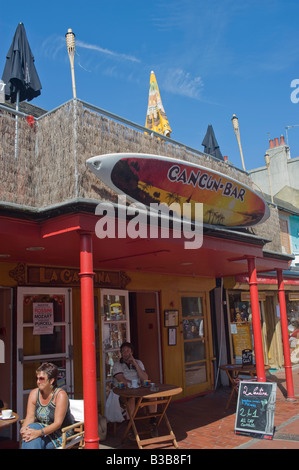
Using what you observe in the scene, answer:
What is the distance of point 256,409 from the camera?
601 centimetres

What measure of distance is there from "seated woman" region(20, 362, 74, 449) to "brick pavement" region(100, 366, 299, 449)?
1696 millimetres

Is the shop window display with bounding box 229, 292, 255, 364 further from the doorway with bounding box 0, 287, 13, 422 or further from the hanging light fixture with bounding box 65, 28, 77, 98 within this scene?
the hanging light fixture with bounding box 65, 28, 77, 98

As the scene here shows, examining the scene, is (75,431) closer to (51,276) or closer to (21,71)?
(51,276)

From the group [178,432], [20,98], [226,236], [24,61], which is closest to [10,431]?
[178,432]

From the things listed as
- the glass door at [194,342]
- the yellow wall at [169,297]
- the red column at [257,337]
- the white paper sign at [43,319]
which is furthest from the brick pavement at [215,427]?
the white paper sign at [43,319]

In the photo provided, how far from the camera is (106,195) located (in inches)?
193

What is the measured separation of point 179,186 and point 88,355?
2.69 meters

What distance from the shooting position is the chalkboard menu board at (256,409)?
5812 mm

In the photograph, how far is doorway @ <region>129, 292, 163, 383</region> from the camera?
900 centimetres

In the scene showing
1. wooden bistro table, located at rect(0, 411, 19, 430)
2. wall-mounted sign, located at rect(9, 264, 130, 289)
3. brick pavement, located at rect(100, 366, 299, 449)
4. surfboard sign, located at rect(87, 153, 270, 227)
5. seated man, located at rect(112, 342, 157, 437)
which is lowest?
brick pavement, located at rect(100, 366, 299, 449)

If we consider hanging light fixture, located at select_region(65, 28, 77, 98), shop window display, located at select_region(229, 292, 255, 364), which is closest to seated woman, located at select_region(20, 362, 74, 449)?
hanging light fixture, located at select_region(65, 28, 77, 98)

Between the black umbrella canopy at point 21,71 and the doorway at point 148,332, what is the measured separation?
501cm

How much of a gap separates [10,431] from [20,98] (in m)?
4.64

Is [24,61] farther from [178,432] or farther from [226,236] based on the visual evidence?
[178,432]
